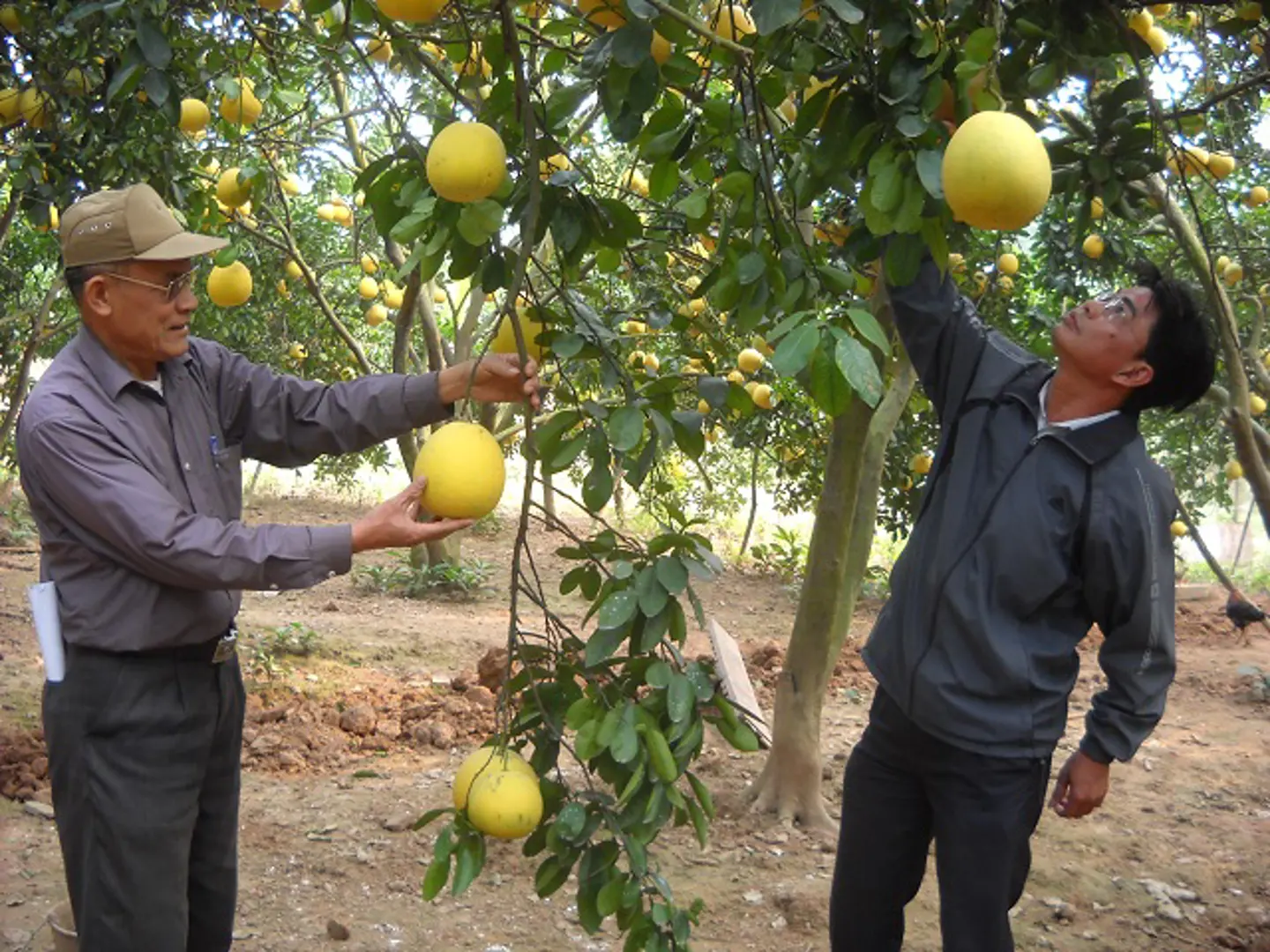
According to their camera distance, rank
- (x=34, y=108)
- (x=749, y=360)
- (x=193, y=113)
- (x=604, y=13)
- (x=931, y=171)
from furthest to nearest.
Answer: (x=749, y=360) → (x=193, y=113) → (x=34, y=108) → (x=604, y=13) → (x=931, y=171)

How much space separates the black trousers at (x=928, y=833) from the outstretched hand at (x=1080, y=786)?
0.19ft

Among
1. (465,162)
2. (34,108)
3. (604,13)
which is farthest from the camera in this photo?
(34,108)

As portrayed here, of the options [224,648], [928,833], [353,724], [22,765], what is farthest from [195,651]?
[353,724]

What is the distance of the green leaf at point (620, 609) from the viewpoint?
1.73 meters

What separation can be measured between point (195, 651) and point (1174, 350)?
5.68 ft

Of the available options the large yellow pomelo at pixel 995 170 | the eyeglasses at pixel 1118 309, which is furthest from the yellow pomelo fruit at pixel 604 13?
the eyeglasses at pixel 1118 309

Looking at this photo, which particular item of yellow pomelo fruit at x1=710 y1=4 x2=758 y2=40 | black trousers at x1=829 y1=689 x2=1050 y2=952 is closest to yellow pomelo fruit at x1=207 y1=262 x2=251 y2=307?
yellow pomelo fruit at x1=710 y1=4 x2=758 y2=40

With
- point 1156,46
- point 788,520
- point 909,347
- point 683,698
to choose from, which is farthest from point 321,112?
point 788,520

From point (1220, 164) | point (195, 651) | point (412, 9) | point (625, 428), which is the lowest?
point (195, 651)

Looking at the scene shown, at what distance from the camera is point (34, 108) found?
3234 mm

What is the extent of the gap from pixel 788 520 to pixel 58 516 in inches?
585

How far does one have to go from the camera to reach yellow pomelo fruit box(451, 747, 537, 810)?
1.81 metres

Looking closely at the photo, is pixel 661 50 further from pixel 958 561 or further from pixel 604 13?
pixel 958 561

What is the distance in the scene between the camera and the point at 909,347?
233cm
